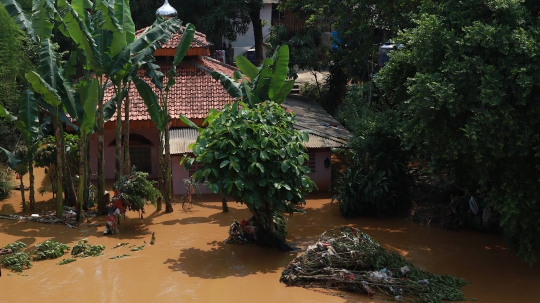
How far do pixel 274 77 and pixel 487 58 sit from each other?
4.29 metres

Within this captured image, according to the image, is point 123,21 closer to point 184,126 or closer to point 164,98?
point 164,98

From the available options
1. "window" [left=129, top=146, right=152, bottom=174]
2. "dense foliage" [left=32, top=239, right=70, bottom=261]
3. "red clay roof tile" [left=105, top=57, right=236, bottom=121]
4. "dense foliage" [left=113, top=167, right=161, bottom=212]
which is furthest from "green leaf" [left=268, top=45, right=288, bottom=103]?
"window" [left=129, top=146, right=152, bottom=174]

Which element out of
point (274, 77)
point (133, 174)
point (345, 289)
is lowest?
point (345, 289)

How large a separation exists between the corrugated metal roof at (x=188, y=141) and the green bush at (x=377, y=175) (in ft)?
4.37

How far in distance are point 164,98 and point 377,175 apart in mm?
4977

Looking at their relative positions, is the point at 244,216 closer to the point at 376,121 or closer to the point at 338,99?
the point at 376,121

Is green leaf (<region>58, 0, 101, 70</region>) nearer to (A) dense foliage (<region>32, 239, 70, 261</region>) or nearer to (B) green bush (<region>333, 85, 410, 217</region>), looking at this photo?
(A) dense foliage (<region>32, 239, 70, 261</region>)

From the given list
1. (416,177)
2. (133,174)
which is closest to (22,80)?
(133,174)

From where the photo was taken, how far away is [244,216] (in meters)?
14.0

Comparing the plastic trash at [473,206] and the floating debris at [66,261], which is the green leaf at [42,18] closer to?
the floating debris at [66,261]

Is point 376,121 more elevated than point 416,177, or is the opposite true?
point 376,121

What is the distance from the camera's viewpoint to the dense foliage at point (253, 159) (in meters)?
10.8

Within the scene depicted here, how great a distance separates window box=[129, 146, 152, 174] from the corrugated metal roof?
1.22 metres

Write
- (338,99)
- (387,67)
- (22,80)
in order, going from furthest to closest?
(338,99) → (22,80) → (387,67)
